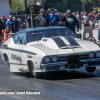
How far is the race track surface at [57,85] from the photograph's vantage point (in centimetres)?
647

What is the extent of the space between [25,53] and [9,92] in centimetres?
207

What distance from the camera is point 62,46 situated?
866cm

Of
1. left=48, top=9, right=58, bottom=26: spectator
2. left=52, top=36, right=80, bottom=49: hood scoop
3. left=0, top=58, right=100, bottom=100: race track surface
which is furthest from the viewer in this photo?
left=48, top=9, right=58, bottom=26: spectator

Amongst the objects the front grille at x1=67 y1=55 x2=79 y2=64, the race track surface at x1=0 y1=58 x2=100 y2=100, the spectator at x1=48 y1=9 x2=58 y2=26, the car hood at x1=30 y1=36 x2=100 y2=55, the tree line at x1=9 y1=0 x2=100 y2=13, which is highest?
the tree line at x1=9 y1=0 x2=100 y2=13

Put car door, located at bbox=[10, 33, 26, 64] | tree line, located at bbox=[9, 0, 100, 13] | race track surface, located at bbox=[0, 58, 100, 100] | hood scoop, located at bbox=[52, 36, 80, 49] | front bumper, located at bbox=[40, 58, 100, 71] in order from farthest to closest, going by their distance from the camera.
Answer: tree line, located at bbox=[9, 0, 100, 13]
car door, located at bbox=[10, 33, 26, 64]
hood scoop, located at bbox=[52, 36, 80, 49]
front bumper, located at bbox=[40, 58, 100, 71]
race track surface, located at bbox=[0, 58, 100, 100]

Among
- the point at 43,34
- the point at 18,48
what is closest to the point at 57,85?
the point at 18,48

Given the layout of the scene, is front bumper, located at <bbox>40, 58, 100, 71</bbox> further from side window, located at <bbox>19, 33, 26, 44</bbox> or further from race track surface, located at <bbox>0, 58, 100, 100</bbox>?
side window, located at <bbox>19, 33, 26, 44</bbox>

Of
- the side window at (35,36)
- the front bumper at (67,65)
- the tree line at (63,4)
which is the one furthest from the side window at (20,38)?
the tree line at (63,4)

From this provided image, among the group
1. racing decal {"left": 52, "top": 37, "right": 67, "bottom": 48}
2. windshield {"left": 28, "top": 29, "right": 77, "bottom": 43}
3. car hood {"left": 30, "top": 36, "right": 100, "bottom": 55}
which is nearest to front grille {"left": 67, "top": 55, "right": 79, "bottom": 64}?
car hood {"left": 30, "top": 36, "right": 100, "bottom": 55}

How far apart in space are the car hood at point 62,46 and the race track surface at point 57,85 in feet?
2.38

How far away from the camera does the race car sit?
329 inches

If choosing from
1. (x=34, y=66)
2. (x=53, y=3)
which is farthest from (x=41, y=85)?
(x=53, y=3)

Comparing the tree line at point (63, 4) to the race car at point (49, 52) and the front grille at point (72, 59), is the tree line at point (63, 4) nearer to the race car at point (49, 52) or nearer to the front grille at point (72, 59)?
the race car at point (49, 52)

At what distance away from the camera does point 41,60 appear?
8328 millimetres
